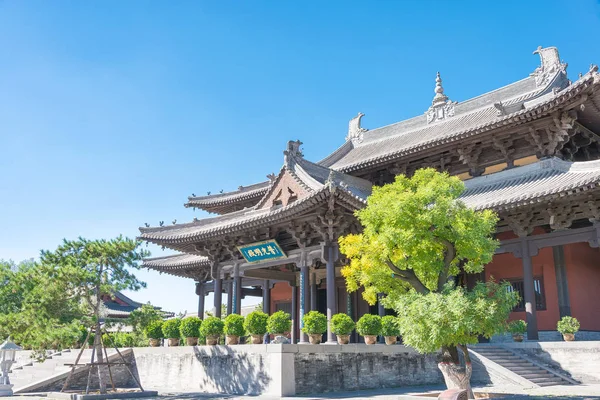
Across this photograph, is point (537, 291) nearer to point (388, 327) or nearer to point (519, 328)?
point (519, 328)

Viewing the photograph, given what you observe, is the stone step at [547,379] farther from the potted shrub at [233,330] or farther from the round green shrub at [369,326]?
the potted shrub at [233,330]

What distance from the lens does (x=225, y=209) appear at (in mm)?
26844

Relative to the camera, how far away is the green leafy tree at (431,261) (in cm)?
1016

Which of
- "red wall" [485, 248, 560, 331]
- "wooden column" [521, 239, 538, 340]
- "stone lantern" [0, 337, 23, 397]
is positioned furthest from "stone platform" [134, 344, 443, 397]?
"red wall" [485, 248, 560, 331]

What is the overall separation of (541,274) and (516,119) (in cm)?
529

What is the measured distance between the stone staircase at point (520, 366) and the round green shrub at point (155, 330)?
9462 mm

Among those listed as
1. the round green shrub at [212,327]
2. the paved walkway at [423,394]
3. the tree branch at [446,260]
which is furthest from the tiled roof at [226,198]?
the tree branch at [446,260]

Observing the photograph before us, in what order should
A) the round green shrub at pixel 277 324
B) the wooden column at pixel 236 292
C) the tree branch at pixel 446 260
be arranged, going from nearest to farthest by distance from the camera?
the tree branch at pixel 446 260 → the round green shrub at pixel 277 324 → the wooden column at pixel 236 292

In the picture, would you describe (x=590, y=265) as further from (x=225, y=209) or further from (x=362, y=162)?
(x=225, y=209)

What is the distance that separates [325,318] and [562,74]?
1301cm

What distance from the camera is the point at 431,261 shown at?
11.0 m

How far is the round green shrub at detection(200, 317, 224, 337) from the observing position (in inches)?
609

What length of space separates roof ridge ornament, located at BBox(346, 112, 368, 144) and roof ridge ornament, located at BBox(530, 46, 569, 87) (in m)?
8.18

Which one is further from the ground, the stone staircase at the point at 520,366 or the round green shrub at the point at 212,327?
the round green shrub at the point at 212,327
